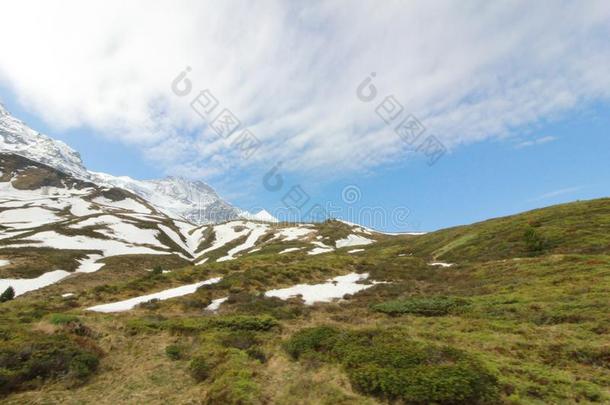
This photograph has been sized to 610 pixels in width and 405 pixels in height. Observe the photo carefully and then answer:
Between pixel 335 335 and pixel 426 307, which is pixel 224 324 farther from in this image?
pixel 426 307

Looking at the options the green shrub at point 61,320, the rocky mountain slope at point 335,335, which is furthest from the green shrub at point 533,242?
the green shrub at point 61,320

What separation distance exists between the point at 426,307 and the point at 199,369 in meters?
14.9

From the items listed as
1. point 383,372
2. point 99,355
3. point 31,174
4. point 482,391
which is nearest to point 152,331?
point 99,355

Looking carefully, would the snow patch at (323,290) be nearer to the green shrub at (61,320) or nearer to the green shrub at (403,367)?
the green shrub at (403,367)

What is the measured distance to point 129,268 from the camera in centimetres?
6372

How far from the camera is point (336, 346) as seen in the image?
15.0m

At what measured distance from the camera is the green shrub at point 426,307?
21.8 meters

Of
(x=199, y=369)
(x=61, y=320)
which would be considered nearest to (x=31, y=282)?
(x=61, y=320)

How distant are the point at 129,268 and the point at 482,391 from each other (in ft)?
215

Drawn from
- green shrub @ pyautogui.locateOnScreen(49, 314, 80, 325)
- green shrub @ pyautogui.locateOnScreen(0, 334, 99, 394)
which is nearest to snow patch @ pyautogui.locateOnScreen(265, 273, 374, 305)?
green shrub @ pyautogui.locateOnScreen(49, 314, 80, 325)

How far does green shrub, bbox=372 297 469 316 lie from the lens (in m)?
21.8

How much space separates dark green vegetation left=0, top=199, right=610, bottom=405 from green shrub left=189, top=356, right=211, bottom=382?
0.20ft

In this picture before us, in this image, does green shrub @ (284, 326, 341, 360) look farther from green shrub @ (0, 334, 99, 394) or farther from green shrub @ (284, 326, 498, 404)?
green shrub @ (0, 334, 99, 394)

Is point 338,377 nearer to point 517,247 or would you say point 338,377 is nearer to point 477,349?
point 477,349
